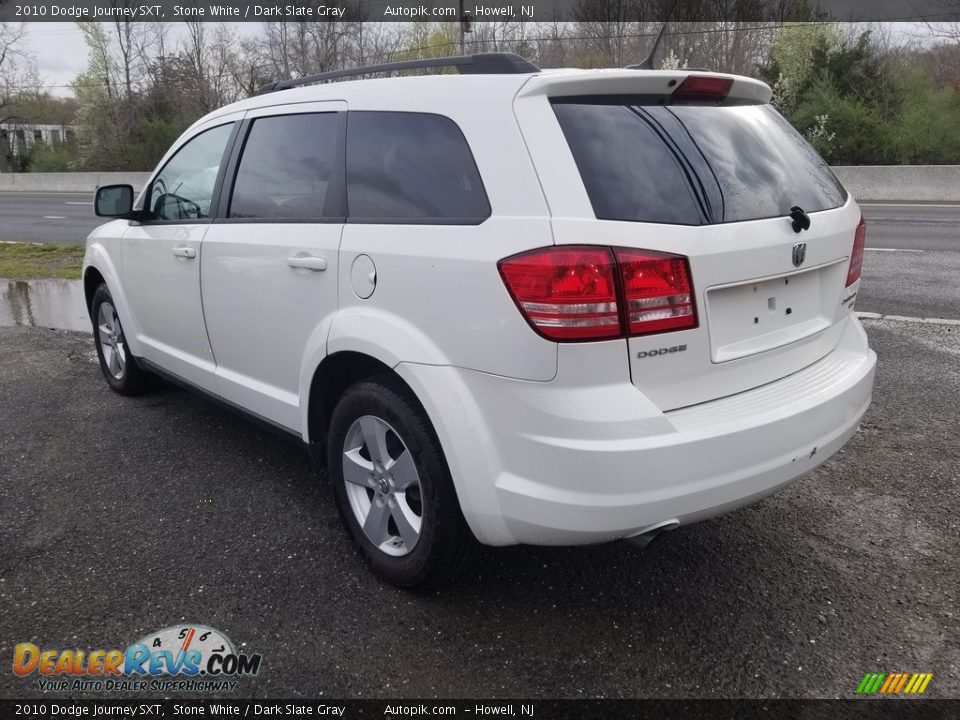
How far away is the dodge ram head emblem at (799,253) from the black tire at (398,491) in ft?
4.37

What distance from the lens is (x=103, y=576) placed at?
121 inches

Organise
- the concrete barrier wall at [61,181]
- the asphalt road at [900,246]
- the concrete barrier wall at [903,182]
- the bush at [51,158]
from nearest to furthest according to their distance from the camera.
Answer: the asphalt road at [900,246], the concrete barrier wall at [903,182], the concrete barrier wall at [61,181], the bush at [51,158]

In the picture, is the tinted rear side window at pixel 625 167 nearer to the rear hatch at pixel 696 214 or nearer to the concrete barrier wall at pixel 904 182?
the rear hatch at pixel 696 214

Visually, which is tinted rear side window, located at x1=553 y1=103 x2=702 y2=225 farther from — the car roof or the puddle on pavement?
the puddle on pavement

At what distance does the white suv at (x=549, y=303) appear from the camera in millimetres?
2287

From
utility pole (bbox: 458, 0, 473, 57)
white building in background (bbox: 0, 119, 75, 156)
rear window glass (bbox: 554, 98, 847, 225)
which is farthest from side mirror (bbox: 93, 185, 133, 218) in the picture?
white building in background (bbox: 0, 119, 75, 156)

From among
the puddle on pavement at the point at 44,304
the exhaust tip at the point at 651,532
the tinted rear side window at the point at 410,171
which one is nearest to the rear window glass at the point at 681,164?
the tinted rear side window at the point at 410,171

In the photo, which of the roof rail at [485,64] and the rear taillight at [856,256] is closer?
the roof rail at [485,64]

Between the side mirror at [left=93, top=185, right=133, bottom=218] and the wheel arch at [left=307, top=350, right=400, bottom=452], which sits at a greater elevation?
the side mirror at [left=93, top=185, right=133, bottom=218]

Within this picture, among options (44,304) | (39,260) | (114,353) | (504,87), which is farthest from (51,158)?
(504,87)

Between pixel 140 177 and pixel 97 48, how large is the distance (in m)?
17.2

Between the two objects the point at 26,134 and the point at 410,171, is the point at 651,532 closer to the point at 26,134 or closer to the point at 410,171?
the point at 410,171

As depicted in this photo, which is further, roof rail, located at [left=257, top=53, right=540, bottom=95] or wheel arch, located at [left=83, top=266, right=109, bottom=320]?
wheel arch, located at [left=83, top=266, right=109, bottom=320]

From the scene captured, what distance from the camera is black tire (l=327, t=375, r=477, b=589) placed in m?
2.61
